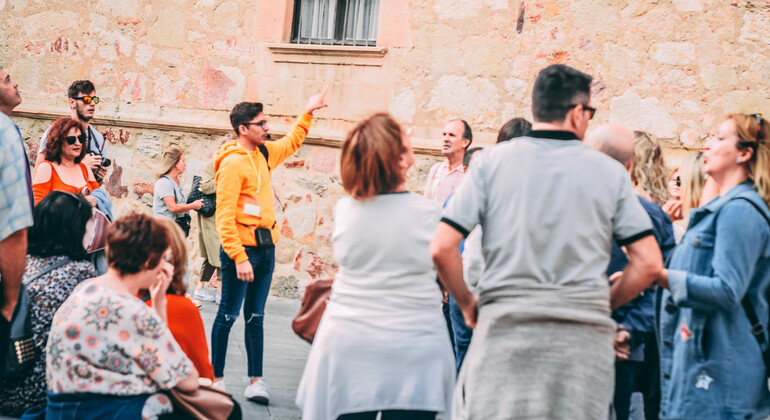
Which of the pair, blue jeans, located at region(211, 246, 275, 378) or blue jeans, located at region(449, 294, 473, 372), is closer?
blue jeans, located at region(449, 294, 473, 372)

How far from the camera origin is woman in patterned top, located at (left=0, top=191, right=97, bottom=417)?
3.78 metres

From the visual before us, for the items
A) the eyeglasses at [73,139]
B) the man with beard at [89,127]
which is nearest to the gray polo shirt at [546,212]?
the eyeglasses at [73,139]

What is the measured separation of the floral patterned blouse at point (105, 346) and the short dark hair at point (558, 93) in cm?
168

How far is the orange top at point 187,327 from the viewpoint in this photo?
12.2ft

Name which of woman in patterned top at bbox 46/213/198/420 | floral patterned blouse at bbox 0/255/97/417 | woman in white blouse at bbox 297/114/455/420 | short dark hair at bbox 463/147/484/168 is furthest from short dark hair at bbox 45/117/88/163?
woman in white blouse at bbox 297/114/455/420

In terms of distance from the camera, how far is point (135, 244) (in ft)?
10.6

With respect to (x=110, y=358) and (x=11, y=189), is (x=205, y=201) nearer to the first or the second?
(x=11, y=189)

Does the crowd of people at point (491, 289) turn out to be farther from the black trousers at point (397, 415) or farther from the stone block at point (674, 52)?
the stone block at point (674, 52)

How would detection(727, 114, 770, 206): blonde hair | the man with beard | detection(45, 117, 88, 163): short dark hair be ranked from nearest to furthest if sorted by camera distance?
detection(727, 114, 770, 206): blonde hair, detection(45, 117, 88, 163): short dark hair, the man with beard

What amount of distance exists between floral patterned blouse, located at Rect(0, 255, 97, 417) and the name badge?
1.24 m

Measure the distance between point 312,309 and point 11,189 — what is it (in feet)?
4.50

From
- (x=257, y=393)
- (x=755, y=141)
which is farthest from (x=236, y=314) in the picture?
(x=755, y=141)

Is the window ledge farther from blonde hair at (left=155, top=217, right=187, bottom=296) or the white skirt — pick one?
the white skirt

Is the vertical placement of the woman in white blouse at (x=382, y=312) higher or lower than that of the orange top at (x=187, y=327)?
higher
